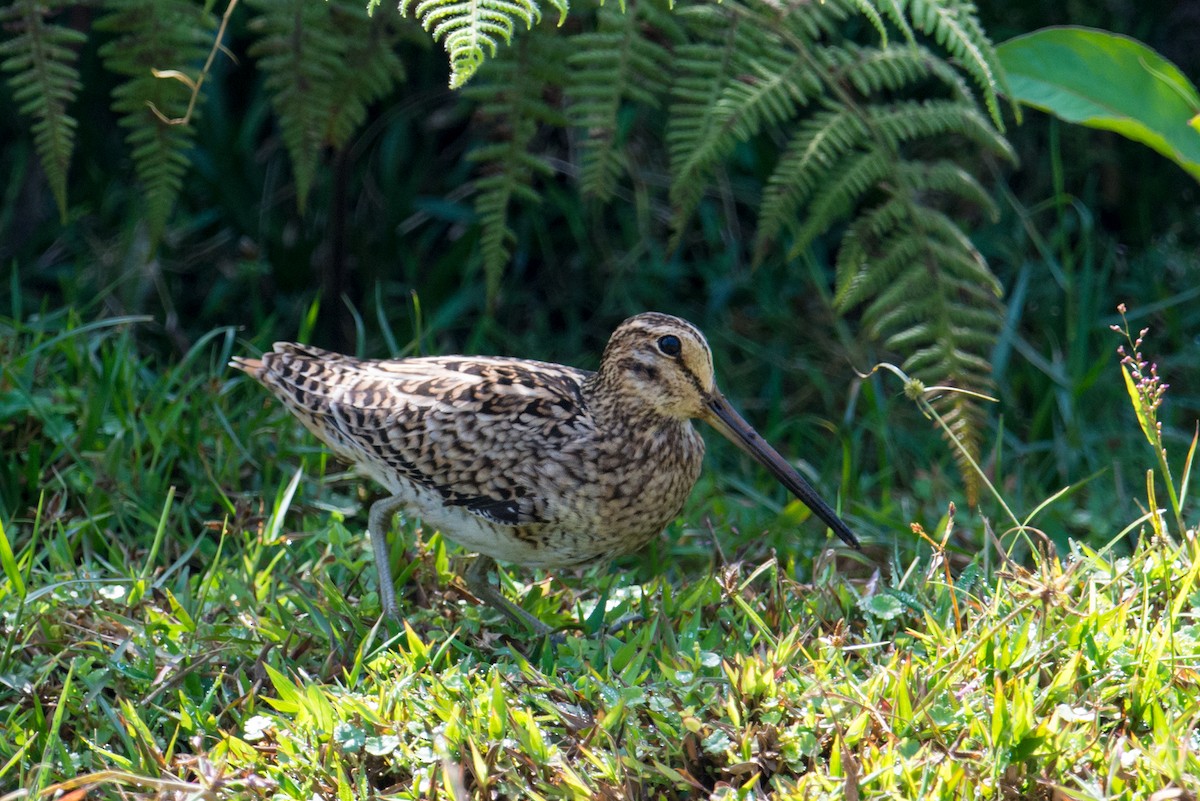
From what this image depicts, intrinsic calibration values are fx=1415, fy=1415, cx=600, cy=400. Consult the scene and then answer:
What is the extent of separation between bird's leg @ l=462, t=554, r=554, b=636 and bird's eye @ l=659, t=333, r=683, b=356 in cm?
79

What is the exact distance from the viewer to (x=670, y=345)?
411cm

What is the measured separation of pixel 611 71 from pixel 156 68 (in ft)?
4.91

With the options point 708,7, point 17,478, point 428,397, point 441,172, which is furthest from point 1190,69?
point 17,478

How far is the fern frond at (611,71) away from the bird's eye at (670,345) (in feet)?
1.94

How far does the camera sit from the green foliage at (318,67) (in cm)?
464

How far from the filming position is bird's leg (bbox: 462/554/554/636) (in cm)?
386

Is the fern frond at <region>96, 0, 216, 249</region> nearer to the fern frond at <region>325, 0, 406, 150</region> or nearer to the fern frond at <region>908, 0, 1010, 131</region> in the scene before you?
the fern frond at <region>325, 0, 406, 150</region>

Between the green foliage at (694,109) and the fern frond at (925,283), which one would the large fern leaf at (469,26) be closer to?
the green foliage at (694,109)

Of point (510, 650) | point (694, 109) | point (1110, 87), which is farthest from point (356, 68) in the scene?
point (1110, 87)

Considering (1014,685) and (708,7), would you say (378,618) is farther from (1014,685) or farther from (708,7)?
(708,7)

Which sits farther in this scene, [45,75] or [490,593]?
[45,75]

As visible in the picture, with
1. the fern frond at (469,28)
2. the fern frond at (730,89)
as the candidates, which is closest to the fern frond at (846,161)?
the fern frond at (730,89)

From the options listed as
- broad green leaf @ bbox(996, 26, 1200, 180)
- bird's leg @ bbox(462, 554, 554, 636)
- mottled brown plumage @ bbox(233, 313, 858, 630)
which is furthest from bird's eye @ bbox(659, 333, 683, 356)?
broad green leaf @ bbox(996, 26, 1200, 180)

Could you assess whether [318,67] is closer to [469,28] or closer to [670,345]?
[469,28]
